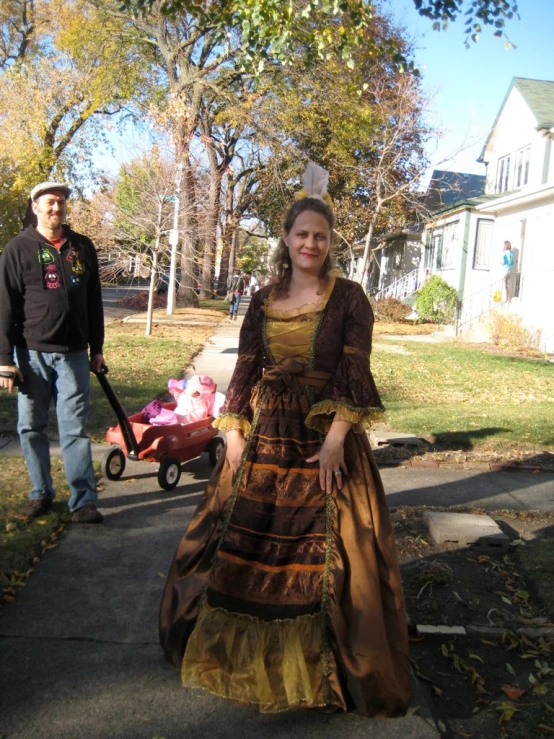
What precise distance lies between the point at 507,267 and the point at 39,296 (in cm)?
1904

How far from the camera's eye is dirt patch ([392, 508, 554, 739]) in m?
2.91

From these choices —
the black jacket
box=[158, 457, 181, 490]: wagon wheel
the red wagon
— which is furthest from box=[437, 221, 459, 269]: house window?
the black jacket

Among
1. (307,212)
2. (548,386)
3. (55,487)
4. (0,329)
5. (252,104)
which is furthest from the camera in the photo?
(252,104)

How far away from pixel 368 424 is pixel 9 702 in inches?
69.2

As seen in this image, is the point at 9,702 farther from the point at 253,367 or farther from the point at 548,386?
the point at 548,386

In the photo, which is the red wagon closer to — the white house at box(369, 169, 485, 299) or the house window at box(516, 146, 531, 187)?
the house window at box(516, 146, 531, 187)

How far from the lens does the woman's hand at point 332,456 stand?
2.91 meters

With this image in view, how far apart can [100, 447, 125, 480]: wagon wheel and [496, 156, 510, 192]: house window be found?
2420cm

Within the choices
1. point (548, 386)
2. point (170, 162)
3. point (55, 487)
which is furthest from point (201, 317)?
point (55, 487)

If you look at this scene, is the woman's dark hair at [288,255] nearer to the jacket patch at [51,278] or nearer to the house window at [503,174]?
the jacket patch at [51,278]

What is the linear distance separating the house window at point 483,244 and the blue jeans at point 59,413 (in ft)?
77.5

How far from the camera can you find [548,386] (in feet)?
39.1

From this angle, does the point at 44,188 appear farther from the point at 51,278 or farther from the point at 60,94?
the point at 60,94

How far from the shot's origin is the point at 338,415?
2.92m
